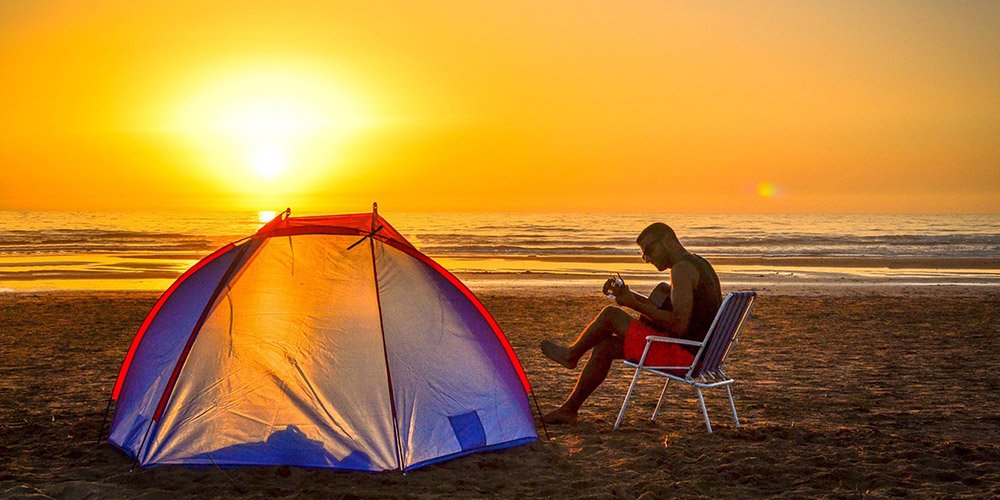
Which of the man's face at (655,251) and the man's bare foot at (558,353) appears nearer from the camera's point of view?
the man's face at (655,251)

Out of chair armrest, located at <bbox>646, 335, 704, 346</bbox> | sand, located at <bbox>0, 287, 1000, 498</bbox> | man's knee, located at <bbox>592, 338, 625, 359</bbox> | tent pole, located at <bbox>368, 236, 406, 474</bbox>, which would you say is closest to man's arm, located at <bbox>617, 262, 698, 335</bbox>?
chair armrest, located at <bbox>646, 335, 704, 346</bbox>

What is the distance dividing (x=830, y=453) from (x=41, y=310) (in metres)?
13.9

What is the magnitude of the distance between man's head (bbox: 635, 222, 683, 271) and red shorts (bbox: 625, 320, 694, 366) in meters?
0.49

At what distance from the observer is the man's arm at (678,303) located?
6.75 m

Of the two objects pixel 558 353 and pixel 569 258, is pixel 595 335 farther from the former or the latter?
pixel 569 258

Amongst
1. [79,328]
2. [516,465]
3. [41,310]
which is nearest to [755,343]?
[516,465]

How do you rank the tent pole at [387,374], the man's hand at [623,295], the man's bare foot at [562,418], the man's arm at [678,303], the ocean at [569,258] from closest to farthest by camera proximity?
1. the tent pole at [387,374]
2. the man's hand at [623,295]
3. the man's arm at [678,303]
4. the man's bare foot at [562,418]
5. the ocean at [569,258]

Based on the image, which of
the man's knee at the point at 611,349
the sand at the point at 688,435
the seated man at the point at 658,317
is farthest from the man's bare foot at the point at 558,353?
the sand at the point at 688,435

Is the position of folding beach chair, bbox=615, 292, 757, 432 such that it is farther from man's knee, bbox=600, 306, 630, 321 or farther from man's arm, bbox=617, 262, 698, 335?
man's knee, bbox=600, 306, 630, 321

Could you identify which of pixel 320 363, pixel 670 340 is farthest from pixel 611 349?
pixel 320 363

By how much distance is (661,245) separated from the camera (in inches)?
271

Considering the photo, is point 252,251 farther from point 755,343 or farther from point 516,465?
point 755,343

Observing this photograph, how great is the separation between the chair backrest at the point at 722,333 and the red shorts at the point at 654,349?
0.11m

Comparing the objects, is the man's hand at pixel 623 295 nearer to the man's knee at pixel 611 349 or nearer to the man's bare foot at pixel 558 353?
the man's knee at pixel 611 349
